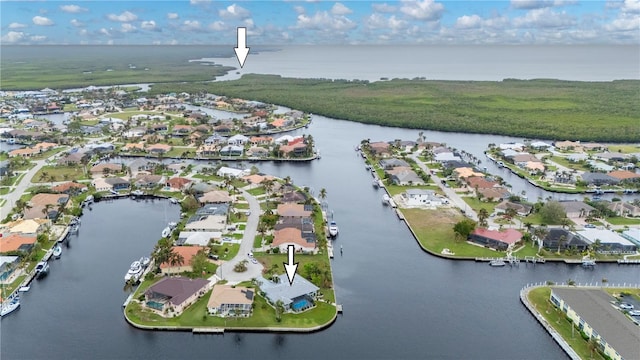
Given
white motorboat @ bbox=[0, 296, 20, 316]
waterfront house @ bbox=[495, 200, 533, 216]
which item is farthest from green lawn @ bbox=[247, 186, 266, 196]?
white motorboat @ bbox=[0, 296, 20, 316]

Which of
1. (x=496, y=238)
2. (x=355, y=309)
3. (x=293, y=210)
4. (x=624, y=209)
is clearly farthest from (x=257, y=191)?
(x=624, y=209)

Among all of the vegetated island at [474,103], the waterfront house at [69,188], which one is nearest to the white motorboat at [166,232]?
the waterfront house at [69,188]

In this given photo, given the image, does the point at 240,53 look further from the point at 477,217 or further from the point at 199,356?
the point at 477,217

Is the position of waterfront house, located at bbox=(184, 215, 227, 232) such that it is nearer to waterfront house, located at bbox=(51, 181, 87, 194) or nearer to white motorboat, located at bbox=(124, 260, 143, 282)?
white motorboat, located at bbox=(124, 260, 143, 282)

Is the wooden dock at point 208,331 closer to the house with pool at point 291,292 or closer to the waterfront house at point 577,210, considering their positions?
the house with pool at point 291,292

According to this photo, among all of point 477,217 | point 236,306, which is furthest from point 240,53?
point 477,217

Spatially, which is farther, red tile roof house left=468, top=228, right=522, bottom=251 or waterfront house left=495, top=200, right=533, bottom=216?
waterfront house left=495, top=200, right=533, bottom=216
